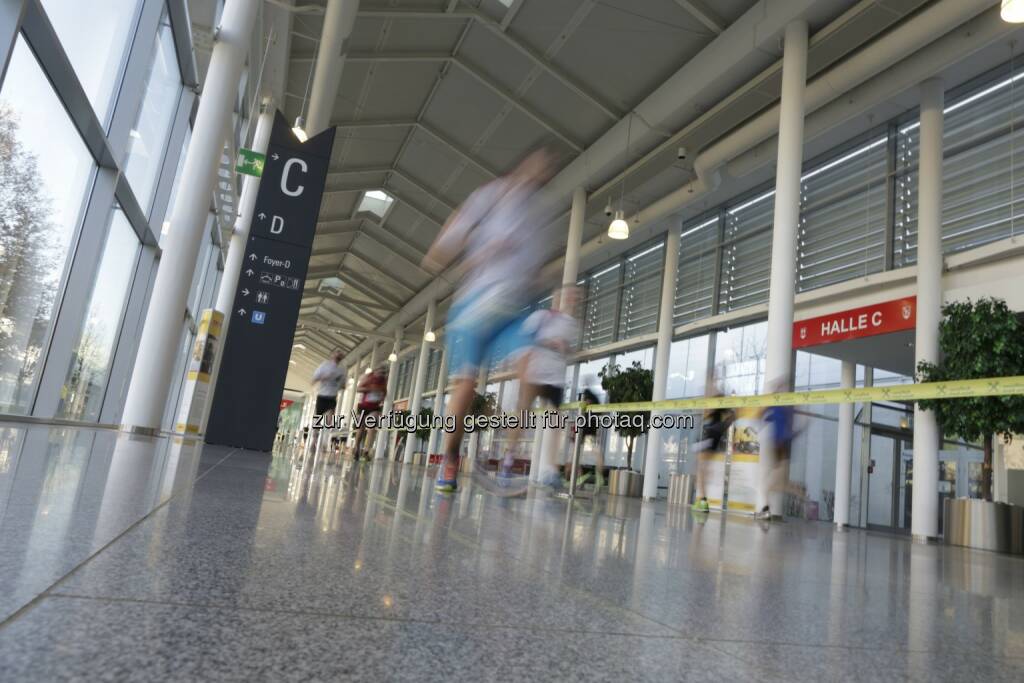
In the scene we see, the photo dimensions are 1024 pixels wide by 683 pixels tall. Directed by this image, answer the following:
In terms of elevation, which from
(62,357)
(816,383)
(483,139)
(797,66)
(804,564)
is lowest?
(804,564)

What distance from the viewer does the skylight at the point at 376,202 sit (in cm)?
1980

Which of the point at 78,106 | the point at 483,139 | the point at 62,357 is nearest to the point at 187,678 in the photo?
the point at 78,106

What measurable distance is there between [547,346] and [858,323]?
7.72 m

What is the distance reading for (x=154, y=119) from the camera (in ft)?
29.0

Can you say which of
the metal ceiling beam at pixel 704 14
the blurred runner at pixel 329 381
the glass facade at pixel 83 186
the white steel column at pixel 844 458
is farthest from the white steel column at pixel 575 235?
the glass facade at pixel 83 186

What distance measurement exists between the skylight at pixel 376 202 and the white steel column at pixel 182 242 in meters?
11.8

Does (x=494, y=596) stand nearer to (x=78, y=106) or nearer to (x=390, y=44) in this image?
(x=78, y=106)

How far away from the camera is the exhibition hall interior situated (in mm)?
985

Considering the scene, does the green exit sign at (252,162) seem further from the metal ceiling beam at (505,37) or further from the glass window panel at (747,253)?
the glass window panel at (747,253)

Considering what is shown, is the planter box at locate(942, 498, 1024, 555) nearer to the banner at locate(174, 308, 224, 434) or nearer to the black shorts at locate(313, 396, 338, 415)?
the black shorts at locate(313, 396, 338, 415)

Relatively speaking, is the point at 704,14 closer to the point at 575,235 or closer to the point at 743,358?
the point at 575,235

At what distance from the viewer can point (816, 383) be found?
41.9ft

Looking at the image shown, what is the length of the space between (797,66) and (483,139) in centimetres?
746

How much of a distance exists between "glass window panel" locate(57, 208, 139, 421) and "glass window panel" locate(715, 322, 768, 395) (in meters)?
10.5
